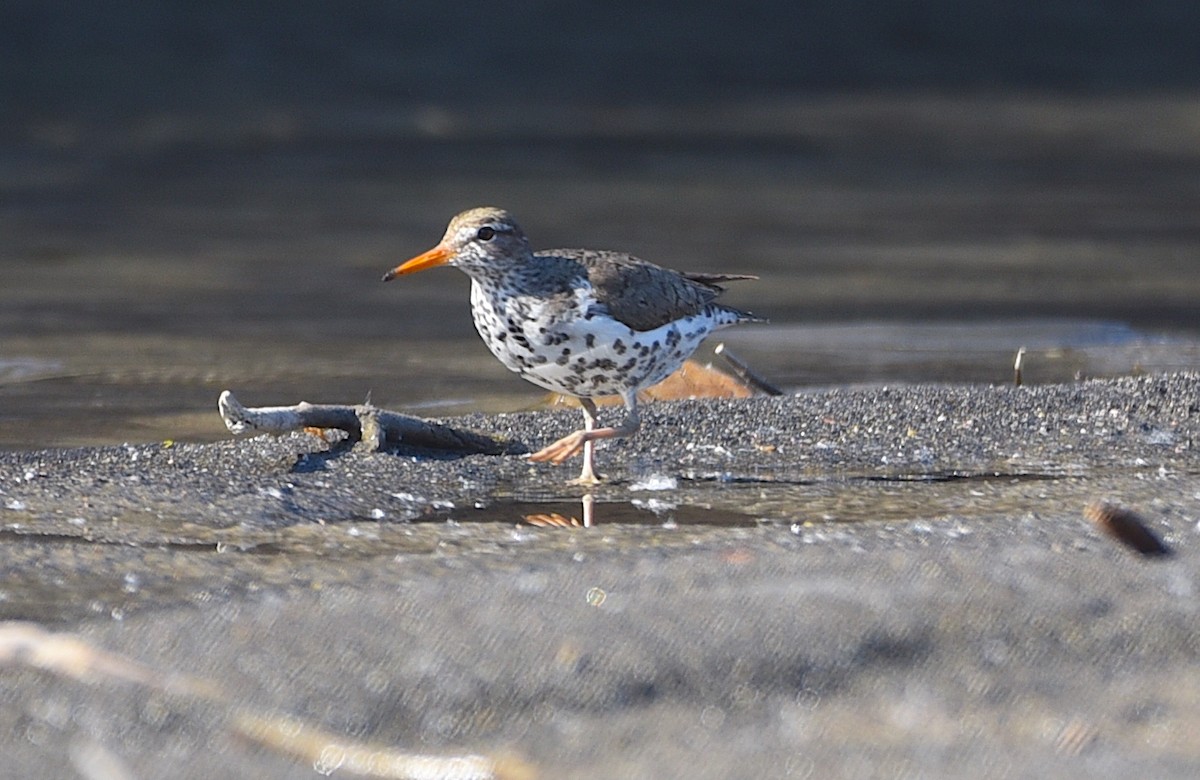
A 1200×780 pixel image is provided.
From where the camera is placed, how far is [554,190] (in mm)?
15055

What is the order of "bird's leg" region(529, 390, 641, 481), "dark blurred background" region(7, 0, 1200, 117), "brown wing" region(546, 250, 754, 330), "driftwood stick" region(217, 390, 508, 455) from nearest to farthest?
"driftwood stick" region(217, 390, 508, 455), "bird's leg" region(529, 390, 641, 481), "brown wing" region(546, 250, 754, 330), "dark blurred background" region(7, 0, 1200, 117)

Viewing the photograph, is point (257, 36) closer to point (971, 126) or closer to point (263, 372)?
point (971, 126)

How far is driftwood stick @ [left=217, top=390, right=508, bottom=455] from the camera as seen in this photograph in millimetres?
5570

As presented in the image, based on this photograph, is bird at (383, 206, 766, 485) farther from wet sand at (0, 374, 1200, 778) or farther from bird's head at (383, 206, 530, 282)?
wet sand at (0, 374, 1200, 778)

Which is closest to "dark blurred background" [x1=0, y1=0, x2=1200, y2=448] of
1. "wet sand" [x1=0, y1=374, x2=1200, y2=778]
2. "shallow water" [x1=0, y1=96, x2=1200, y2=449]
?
"shallow water" [x1=0, y1=96, x2=1200, y2=449]

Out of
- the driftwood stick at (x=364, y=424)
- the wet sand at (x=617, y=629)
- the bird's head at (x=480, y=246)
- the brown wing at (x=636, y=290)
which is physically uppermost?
the bird's head at (x=480, y=246)

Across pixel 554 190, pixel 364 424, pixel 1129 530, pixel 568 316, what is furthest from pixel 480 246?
pixel 554 190

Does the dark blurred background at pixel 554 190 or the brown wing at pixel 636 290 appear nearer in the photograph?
the brown wing at pixel 636 290

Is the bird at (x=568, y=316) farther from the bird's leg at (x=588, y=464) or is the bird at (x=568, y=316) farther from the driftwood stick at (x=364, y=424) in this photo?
the driftwood stick at (x=364, y=424)

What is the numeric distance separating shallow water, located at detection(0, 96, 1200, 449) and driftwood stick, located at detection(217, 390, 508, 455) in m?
1.21

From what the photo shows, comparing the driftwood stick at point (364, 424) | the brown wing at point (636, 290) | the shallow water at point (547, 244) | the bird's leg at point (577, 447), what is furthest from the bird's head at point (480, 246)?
the shallow water at point (547, 244)

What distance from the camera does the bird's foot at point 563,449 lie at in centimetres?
577

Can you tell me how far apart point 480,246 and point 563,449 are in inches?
28.8

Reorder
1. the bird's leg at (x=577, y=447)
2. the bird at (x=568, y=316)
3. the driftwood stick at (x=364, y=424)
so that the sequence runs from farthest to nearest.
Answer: the bird at (x=568, y=316) → the bird's leg at (x=577, y=447) → the driftwood stick at (x=364, y=424)
